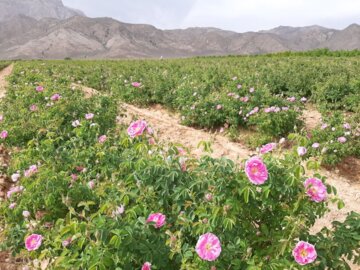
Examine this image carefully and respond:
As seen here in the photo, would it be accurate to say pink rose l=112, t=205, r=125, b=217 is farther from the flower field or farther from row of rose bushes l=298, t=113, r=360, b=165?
row of rose bushes l=298, t=113, r=360, b=165

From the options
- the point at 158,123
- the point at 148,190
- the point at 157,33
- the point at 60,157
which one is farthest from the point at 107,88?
the point at 157,33

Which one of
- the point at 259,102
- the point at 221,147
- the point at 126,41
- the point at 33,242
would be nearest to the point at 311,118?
the point at 259,102

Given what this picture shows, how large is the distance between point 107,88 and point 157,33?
190 metres

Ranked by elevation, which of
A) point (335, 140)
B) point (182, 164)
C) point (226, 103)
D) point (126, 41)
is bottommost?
point (126, 41)

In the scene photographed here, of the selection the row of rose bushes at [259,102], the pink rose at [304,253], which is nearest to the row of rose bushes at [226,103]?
the row of rose bushes at [259,102]

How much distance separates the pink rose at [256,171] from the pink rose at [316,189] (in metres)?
0.28

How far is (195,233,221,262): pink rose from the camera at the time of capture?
1804 mm

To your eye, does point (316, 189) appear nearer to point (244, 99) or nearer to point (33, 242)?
point (33, 242)

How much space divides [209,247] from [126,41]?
168 metres

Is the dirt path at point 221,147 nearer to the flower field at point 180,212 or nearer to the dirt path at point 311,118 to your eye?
the flower field at point 180,212

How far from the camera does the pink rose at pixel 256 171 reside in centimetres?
192

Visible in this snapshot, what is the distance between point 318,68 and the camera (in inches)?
476

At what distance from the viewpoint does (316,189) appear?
6.66 ft

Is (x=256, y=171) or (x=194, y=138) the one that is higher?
(x=256, y=171)
